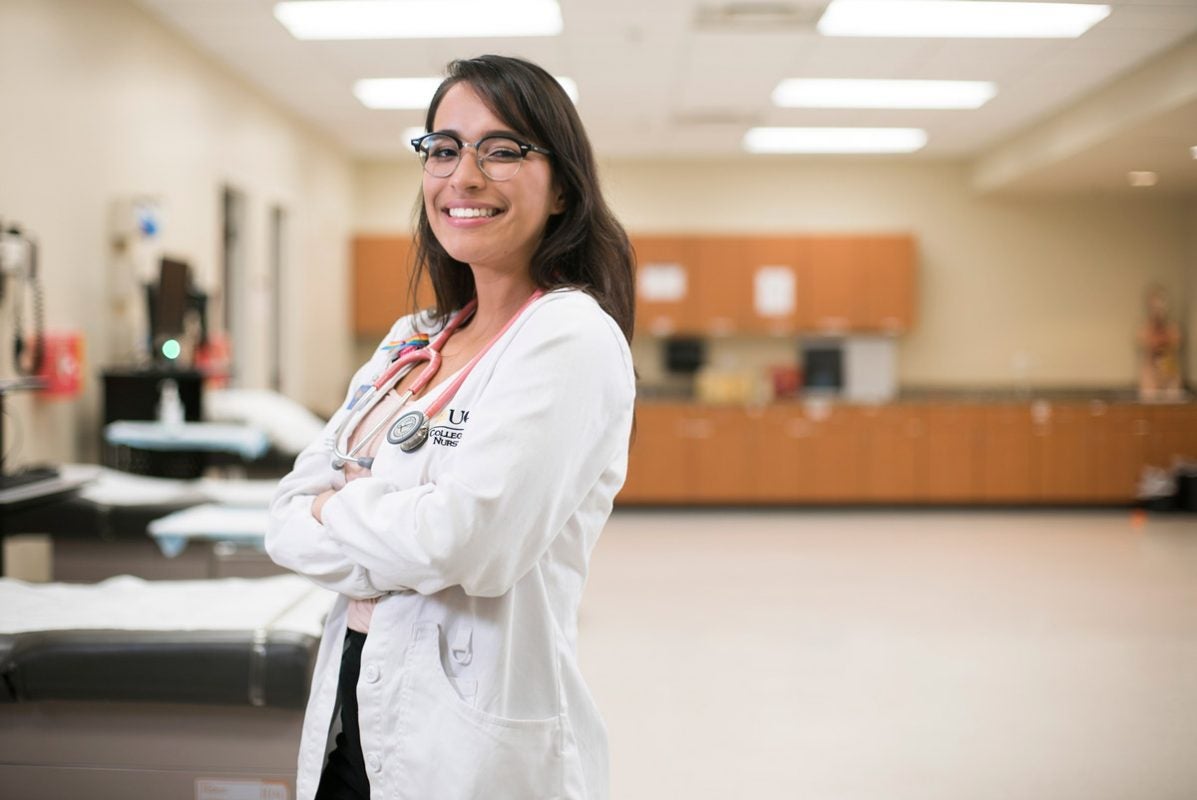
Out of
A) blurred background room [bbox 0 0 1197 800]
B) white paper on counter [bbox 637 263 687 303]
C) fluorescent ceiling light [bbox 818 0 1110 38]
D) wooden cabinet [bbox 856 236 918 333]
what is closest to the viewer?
blurred background room [bbox 0 0 1197 800]

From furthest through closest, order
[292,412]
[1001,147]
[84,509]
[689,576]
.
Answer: [1001,147], [689,576], [292,412], [84,509]

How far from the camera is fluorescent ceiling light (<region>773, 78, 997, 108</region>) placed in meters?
6.96

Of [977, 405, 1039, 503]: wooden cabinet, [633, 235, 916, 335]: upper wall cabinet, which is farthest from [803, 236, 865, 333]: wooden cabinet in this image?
[977, 405, 1039, 503]: wooden cabinet

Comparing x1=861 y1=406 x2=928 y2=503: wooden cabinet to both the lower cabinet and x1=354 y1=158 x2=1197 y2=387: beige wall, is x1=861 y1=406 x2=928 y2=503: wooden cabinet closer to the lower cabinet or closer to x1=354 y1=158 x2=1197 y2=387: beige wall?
the lower cabinet

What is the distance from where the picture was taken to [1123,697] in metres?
4.10

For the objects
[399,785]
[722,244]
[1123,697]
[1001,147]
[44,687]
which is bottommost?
[1123,697]

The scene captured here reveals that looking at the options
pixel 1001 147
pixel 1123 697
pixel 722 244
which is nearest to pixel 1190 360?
pixel 1001 147

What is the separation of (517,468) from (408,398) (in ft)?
1.08

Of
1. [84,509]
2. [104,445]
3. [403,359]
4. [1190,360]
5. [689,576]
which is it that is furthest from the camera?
[1190,360]

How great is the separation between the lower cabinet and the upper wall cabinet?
0.89 m

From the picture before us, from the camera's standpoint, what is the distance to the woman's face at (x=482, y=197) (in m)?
1.37

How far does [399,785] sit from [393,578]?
263mm

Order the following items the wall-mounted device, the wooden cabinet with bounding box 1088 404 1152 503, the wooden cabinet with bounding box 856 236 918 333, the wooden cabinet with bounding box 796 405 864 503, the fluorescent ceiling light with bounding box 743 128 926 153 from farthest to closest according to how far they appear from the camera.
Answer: the wooden cabinet with bounding box 856 236 918 333 < the wooden cabinet with bounding box 796 405 864 503 < the wooden cabinet with bounding box 1088 404 1152 503 < the fluorescent ceiling light with bounding box 743 128 926 153 < the wall-mounted device

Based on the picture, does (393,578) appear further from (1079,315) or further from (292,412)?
(1079,315)
